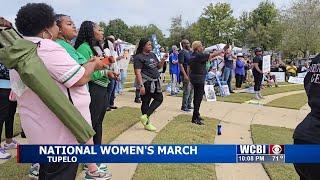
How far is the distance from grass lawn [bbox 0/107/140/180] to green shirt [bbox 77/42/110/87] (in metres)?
1.45


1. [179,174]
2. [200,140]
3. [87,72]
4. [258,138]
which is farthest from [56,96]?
[258,138]

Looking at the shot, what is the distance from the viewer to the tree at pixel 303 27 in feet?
170

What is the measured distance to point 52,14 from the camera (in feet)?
10.8

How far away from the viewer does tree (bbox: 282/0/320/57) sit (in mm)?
51875

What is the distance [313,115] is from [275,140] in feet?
17.1

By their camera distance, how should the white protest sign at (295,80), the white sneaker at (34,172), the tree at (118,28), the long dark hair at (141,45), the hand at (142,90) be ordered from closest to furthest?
the white sneaker at (34,172), the hand at (142,90), the long dark hair at (141,45), the white protest sign at (295,80), the tree at (118,28)

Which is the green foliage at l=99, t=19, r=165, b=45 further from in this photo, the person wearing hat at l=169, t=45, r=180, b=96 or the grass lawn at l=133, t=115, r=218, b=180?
the grass lawn at l=133, t=115, r=218, b=180

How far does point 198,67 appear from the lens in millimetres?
9836

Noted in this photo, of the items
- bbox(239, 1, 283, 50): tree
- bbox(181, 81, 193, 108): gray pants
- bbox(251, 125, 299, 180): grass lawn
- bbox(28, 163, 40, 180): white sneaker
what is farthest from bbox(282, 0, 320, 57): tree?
bbox(28, 163, 40, 180): white sneaker

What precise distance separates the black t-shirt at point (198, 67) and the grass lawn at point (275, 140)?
163 cm

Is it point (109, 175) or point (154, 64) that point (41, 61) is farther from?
point (154, 64)

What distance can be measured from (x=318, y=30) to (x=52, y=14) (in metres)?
52.5

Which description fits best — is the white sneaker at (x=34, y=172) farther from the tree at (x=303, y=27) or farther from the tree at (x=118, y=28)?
the tree at (x=118, y=28)

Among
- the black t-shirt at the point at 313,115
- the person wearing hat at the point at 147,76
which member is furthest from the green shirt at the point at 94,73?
the person wearing hat at the point at 147,76
